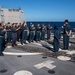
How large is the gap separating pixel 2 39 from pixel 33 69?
3.38 meters

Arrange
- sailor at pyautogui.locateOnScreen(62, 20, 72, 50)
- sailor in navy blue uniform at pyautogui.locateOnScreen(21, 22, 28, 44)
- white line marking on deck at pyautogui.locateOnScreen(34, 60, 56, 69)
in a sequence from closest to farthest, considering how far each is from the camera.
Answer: white line marking on deck at pyautogui.locateOnScreen(34, 60, 56, 69), sailor at pyautogui.locateOnScreen(62, 20, 72, 50), sailor in navy blue uniform at pyautogui.locateOnScreen(21, 22, 28, 44)

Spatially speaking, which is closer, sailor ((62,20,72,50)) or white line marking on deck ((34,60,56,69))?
white line marking on deck ((34,60,56,69))

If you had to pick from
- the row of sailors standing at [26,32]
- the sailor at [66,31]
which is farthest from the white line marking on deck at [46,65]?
the row of sailors standing at [26,32]

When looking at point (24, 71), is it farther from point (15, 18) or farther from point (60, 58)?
point (15, 18)

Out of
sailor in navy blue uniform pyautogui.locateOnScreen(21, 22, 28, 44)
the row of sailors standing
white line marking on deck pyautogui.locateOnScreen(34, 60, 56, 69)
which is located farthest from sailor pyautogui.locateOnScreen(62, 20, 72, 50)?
sailor in navy blue uniform pyautogui.locateOnScreen(21, 22, 28, 44)

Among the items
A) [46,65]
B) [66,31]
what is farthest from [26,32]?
[46,65]

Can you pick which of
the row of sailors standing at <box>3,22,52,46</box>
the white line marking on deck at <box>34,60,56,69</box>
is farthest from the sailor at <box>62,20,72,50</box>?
the row of sailors standing at <box>3,22,52,46</box>

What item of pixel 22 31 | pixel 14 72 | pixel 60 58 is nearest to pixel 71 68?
pixel 60 58

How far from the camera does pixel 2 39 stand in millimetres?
8938

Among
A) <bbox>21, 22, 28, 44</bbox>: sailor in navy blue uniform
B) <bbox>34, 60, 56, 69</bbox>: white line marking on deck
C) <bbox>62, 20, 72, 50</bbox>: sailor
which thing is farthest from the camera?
<bbox>21, 22, 28, 44</bbox>: sailor in navy blue uniform

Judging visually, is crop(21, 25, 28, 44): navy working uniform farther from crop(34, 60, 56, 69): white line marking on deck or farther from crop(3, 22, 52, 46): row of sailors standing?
crop(34, 60, 56, 69): white line marking on deck

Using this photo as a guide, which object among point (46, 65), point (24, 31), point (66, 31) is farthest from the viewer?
point (24, 31)

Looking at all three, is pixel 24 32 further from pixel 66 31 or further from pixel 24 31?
pixel 66 31

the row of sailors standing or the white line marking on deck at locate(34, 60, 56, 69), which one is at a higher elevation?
the row of sailors standing
